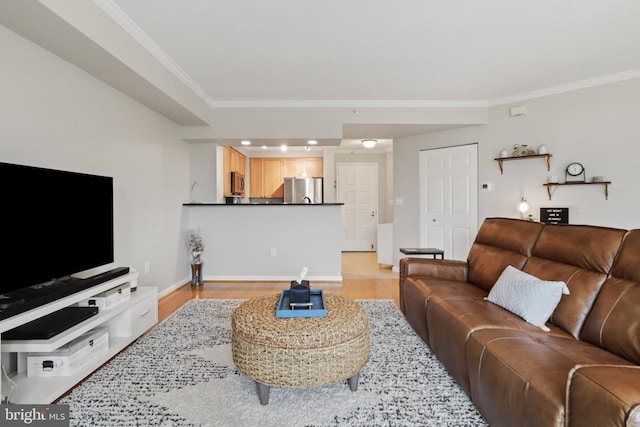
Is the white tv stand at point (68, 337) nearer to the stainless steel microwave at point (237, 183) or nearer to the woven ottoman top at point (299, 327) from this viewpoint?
the woven ottoman top at point (299, 327)

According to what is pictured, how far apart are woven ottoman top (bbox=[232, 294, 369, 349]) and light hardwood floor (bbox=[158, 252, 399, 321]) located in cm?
169

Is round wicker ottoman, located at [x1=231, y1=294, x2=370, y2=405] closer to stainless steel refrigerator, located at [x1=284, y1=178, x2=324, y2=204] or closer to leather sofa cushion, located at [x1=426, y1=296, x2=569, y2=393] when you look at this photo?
leather sofa cushion, located at [x1=426, y1=296, x2=569, y2=393]

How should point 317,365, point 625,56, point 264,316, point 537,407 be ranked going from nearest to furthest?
point 537,407
point 317,365
point 264,316
point 625,56

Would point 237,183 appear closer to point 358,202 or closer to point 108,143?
point 108,143

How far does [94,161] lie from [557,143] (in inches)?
200

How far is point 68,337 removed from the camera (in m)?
1.81

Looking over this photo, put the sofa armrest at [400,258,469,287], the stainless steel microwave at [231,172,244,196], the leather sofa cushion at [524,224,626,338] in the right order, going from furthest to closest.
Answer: the stainless steel microwave at [231,172,244,196], the sofa armrest at [400,258,469,287], the leather sofa cushion at [524,224,626,338]

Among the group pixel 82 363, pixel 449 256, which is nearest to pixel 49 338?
pixel 82 363

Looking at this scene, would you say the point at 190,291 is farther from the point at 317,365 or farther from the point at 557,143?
the point at 557,143

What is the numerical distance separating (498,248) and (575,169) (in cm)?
216

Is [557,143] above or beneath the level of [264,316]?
above

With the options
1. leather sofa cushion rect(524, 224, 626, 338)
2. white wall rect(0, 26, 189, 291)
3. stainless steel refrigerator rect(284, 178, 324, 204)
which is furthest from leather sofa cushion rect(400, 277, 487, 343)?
stainless steel refrigerator rect(284, 178, 324, 204)

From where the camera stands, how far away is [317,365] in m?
1.62

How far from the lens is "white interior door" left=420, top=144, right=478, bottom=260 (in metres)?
4.56
